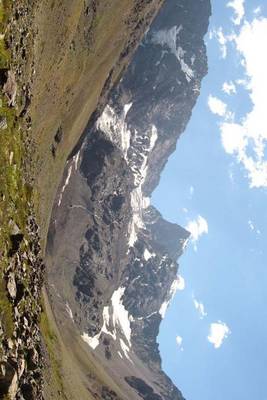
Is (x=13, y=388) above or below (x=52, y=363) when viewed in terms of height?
below

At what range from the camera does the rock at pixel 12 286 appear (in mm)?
23981

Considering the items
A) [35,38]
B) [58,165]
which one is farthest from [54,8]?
[58,165]

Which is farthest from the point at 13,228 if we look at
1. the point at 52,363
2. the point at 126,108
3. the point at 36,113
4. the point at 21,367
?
the point at 126,108

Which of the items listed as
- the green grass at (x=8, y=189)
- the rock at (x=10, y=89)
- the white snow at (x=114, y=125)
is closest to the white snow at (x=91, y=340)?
the white snow at (x=114, y=125)

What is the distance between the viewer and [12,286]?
24.5 meters

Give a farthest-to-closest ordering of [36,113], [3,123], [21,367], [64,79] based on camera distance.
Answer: [64,79], [36,113], [3,123], [21,367]

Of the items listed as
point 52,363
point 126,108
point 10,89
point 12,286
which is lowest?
point 12,286

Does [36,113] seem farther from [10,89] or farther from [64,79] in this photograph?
[10,89]

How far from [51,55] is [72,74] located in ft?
41.9

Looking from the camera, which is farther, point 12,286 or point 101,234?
point 101,234

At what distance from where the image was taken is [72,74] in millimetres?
71625

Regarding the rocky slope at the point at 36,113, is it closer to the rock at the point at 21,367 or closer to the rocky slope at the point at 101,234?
the rock at the point at 21,367

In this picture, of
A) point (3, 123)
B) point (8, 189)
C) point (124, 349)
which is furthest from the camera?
point (124, 349)

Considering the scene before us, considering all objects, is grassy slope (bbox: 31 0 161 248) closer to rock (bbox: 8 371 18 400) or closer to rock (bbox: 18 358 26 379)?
rock (bbox: 18 358 26 379)
